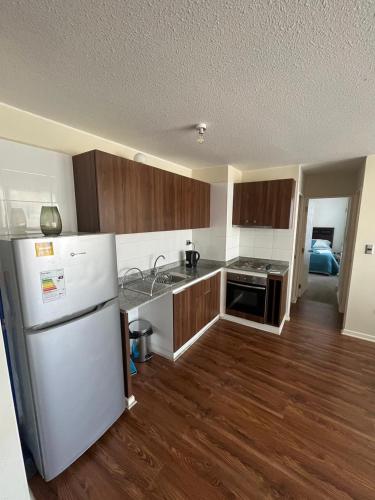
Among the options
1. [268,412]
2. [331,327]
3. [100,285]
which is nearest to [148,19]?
[100,285]

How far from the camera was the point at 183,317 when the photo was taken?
2.42 meters

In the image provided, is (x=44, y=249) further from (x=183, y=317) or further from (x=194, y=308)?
(x=194, y=308)

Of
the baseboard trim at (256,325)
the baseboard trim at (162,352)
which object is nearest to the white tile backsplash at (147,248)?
the baseboard trim at (162,352)

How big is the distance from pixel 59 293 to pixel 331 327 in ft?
11.8

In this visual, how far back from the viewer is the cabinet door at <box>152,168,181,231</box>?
2194 mm

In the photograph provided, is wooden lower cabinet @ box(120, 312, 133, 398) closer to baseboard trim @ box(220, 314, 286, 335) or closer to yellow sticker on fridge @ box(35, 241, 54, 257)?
yellow sticker on fridge @ box(35, 241, 54, 257)

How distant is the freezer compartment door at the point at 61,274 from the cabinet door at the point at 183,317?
0.96 meters

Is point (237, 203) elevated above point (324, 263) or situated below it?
above

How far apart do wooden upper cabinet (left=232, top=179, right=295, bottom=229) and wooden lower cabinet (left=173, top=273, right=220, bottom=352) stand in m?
1.00

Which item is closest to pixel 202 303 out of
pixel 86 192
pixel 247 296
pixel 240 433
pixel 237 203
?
pixel 247 296

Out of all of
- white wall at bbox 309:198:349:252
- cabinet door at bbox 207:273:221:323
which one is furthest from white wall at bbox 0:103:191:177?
white wall at bbox 309:198:349:252

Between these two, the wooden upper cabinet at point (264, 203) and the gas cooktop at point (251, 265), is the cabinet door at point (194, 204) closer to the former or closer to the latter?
the wooden upper cabinet at point (264, 203)

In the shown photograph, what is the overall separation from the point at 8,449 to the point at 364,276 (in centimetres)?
362

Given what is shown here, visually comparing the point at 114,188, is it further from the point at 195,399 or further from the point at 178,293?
the point at 195,399
